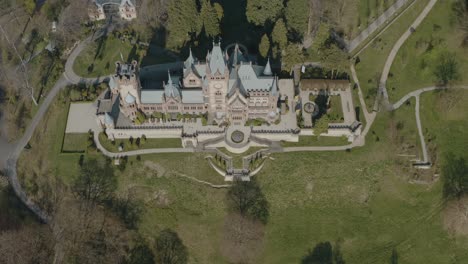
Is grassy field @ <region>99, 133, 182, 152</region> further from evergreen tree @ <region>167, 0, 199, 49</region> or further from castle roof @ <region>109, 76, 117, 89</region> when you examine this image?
evergreen tree @ <region>167, 0, 199, 49</region>

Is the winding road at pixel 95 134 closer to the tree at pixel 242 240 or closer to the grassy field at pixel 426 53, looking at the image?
the grassy field at pixel 426 53

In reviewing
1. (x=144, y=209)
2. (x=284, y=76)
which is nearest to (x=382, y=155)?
(x=284, y=76)

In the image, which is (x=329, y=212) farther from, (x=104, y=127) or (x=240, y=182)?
(x=104, y=127)

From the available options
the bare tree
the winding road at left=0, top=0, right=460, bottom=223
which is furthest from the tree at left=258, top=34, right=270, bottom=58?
the bare tree

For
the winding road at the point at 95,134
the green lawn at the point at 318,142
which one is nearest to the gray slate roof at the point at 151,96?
the winding road at the point at 95,134

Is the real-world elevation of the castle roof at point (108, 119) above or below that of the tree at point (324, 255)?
above

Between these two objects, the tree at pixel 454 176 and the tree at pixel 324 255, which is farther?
the tree at pixel 454 176
